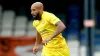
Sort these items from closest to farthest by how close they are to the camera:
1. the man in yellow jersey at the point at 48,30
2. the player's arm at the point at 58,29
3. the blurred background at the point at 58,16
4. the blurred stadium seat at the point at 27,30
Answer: the player's arm at the point at 58,29 → the man in yellow jersey at the point at 48,30 → the blurred background at the point at 58,16 → the blurred stadium seat at the point at 27,30

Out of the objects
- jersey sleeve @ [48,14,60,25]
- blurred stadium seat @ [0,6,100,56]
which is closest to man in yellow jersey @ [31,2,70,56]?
jersey sleeve @ [48,14,60,25]

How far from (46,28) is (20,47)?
7016 mm

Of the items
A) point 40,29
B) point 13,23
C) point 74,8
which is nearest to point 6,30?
point 13,23

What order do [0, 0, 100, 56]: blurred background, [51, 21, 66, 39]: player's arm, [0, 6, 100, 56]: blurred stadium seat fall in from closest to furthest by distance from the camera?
[51, 21, 66, 39]: player's arm
[0, 0, 100, 56]: blurred background
[0, 6, 100, 56]: blurred stadium seat

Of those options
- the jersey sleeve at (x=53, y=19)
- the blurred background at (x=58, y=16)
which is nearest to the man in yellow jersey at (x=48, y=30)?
the jersey sleeve at (x=53, y=19)

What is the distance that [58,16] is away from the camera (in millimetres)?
15781

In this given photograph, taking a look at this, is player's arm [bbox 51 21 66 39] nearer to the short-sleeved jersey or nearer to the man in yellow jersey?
the man in yellow jersey

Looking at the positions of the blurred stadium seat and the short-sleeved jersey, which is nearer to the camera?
the short-sleeved jersey

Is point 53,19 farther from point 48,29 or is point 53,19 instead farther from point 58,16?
point 58,16

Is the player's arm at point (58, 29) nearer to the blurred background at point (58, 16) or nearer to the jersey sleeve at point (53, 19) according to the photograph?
the jersey sleeve at point (53, 19)

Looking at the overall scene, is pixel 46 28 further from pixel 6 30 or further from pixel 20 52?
pixel 6 30

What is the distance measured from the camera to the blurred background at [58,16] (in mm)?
14195

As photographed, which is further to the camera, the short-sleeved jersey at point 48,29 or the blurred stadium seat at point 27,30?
the blurred stadium seat at point 27,30

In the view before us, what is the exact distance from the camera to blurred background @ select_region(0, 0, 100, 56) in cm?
1420
